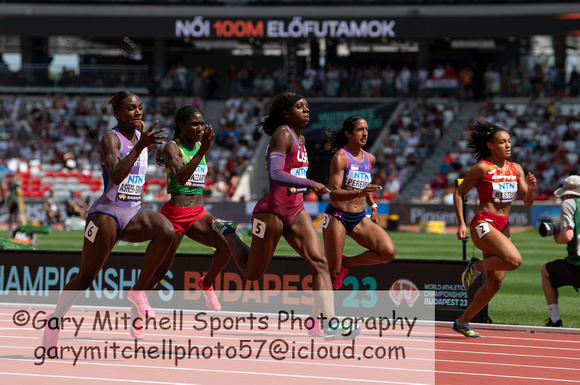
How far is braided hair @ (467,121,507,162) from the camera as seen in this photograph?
9.40 m

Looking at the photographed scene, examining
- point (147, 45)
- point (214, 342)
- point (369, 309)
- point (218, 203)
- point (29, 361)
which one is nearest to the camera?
point (29, 361)

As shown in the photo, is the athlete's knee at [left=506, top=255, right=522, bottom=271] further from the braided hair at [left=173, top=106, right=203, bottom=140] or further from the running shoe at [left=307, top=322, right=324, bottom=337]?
the braided hair at [left=173, top=106, right=203, bottom=140]

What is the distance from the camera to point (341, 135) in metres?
9.53

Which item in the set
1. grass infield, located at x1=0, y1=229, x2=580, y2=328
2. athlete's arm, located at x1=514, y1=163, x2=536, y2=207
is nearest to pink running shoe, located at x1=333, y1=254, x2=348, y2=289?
grass infield, located at x1=0, y1=229, x2=580, y2=328

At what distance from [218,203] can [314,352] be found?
71.1 feet

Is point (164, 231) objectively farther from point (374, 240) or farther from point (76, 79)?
point (76, 79)

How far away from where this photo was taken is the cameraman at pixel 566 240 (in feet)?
31.1

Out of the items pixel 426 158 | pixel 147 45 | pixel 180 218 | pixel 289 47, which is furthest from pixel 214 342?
pixel 147 45

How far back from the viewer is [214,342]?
852 centimetres

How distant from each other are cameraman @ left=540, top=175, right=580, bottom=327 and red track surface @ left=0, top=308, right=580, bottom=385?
60 cm

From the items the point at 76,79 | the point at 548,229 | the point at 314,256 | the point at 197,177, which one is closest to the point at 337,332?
the point at 314,256

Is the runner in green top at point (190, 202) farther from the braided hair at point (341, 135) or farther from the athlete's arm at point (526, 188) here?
the athlete's arm at point (526, 188)

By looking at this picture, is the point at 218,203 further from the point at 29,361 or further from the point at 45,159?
the point at 29,361

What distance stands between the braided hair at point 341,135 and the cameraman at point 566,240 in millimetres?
2272
